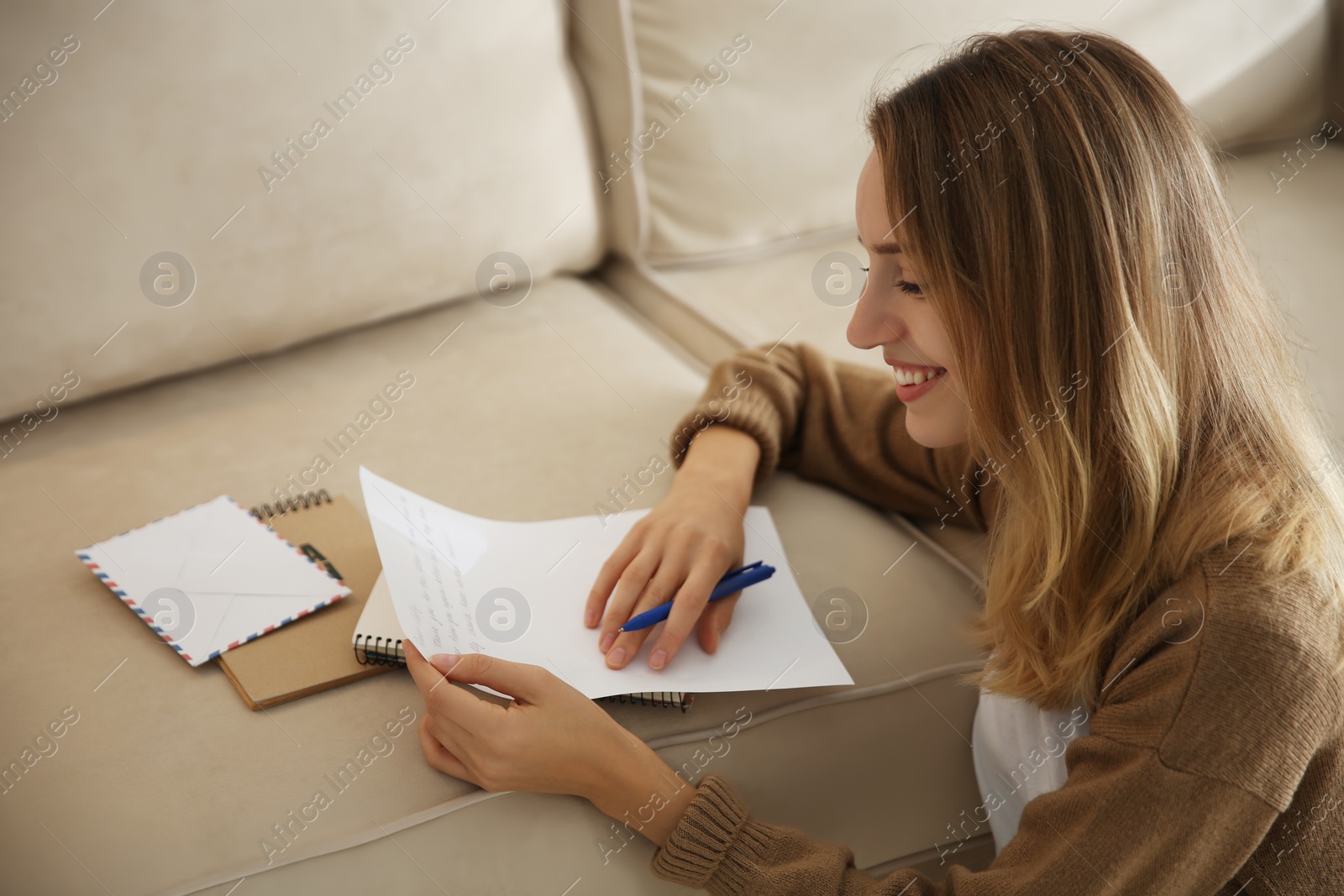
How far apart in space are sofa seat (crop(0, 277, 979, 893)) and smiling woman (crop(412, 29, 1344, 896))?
0.05 m

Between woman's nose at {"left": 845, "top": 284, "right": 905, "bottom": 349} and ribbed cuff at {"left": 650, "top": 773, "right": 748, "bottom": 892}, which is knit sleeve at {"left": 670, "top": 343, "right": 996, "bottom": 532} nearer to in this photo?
woman's nose at {"left": 845, "top": 284, "right": 905, "bottom": 349}

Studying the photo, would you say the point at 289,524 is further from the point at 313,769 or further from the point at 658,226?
the point at 658,226

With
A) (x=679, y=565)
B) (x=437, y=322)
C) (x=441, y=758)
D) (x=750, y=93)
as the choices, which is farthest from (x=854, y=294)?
(x=441, y=758)

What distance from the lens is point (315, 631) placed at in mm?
784

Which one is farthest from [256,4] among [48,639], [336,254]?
[48,639]

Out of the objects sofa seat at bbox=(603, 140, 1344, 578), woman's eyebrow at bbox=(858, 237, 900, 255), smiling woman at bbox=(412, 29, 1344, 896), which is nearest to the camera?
smiling woman at bbox=(412, 29, 1344, 896)

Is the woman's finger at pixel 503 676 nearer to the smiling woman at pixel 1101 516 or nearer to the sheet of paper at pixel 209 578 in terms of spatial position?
the smiling woman at pixel 1101 516

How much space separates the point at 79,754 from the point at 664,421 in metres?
0.60

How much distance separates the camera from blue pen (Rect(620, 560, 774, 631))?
30.0 inches

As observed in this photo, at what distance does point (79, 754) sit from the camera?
2.27 feet

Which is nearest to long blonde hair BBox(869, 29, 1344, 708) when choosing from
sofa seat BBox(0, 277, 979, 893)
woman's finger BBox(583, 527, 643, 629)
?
sofa seat BBox(0, 277, 979, 893)

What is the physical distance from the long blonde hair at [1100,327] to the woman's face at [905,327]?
25mm

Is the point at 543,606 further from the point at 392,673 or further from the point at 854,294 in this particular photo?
the point at 854,294

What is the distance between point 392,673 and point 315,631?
0.07 m
